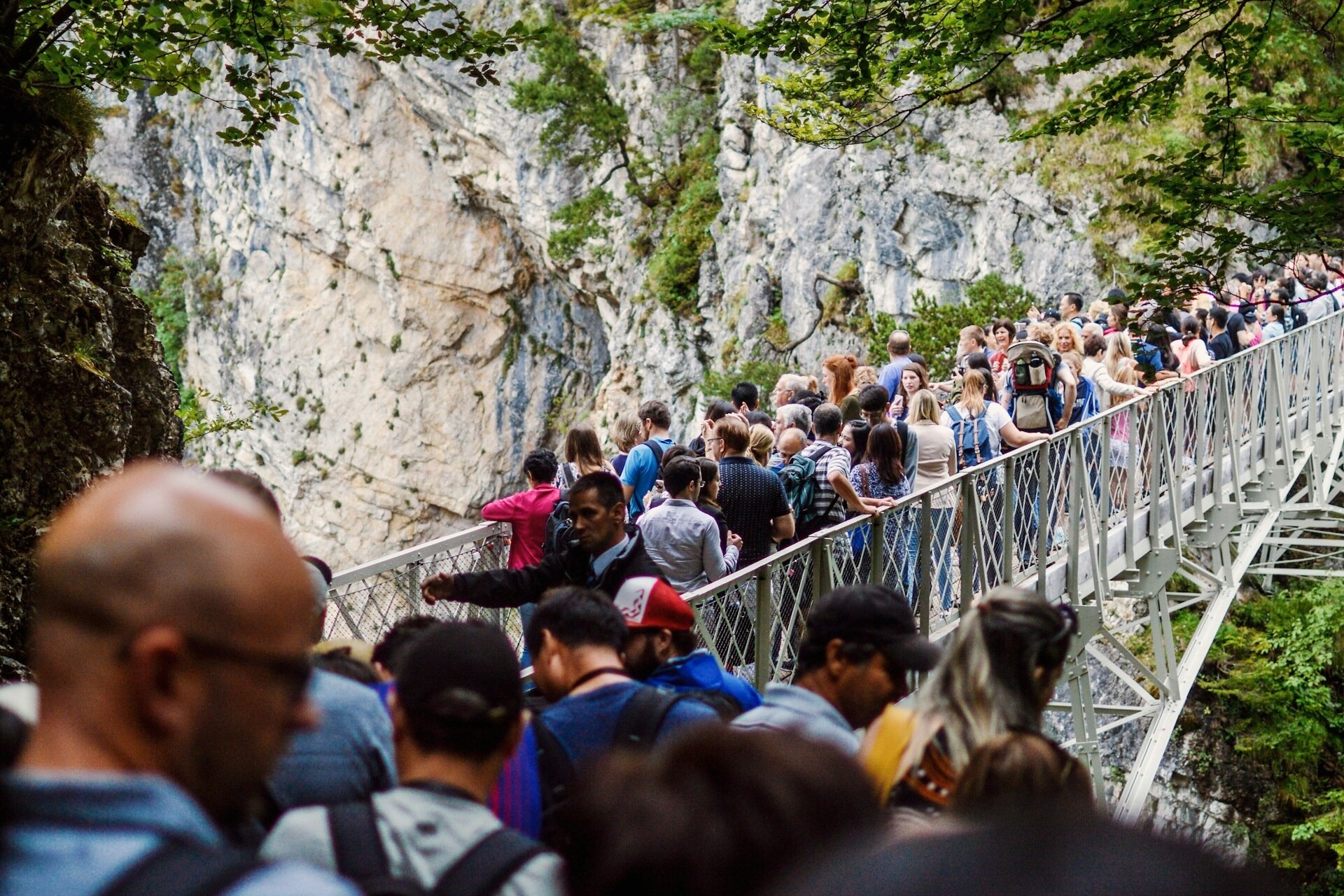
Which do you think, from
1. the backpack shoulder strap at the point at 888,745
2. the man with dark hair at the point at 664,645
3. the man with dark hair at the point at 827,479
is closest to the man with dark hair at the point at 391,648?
the man with dark hair at the point at 664,645

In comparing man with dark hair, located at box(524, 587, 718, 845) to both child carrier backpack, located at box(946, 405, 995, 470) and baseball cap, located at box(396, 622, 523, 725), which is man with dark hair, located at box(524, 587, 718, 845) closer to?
baseball cap, located at box(396, 622, 523, 725)

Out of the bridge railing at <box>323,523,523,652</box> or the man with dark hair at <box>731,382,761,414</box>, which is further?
the man with dark hair at <box>731,382,761,414</box>

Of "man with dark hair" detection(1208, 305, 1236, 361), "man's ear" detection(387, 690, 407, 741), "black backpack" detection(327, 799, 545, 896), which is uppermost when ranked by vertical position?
"man with dark hair" detection(1208, 305, 1236, 361)

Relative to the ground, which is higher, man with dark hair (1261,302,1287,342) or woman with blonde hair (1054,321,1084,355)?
man with dark hair (1261,302,1287,342)

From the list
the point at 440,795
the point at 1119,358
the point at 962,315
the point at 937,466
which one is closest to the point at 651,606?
the point at 440,795

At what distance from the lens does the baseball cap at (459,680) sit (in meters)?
1.83

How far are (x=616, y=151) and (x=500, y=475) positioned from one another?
9873mm

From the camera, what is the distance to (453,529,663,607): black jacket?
387cm

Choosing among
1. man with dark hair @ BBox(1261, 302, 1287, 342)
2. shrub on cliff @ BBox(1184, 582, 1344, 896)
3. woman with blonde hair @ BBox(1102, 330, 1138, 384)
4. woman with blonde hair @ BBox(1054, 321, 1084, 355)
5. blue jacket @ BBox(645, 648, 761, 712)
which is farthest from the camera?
shrub on cliff @ BBox(1184, 582, 1344, 896)

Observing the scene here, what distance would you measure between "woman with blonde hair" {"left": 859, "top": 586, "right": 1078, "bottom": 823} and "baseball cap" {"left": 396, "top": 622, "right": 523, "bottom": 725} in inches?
30.2

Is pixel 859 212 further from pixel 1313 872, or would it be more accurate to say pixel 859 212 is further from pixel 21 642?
pixel 21 642

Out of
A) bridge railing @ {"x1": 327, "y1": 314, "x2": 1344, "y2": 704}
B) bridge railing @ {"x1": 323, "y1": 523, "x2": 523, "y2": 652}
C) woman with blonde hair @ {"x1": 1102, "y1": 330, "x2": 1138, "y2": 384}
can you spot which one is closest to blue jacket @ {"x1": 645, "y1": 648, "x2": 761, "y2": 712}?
bridge railing @ {"x1": 327, "y1": 314, "x2": 1344, "y2": 704}

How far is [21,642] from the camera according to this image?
472cm

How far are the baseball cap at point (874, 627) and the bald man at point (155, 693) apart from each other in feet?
5.24
